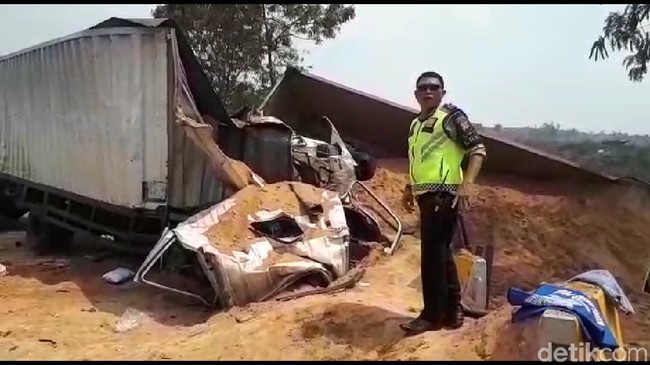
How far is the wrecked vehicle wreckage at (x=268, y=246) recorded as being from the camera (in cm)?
593

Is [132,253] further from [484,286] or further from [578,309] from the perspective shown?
[578,309]

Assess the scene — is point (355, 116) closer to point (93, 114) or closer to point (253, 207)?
point (93, 114)

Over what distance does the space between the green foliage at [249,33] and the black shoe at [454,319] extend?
14.4 m

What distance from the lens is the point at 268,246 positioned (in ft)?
20.4

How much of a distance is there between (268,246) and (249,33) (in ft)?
43.8

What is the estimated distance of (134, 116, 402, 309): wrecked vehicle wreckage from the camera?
19.5 feet

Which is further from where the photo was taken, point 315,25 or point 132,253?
point 315,25

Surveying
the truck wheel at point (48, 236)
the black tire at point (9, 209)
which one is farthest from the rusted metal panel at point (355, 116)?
the black tire at point (9, 209)

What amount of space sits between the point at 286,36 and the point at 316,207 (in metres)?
13.2

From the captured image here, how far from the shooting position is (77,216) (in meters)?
8.68

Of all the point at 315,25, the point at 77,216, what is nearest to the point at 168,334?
the point at 77,216

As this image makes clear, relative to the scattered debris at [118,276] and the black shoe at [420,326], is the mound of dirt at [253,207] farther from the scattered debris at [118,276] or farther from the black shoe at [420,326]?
the black shoe at [420,326]

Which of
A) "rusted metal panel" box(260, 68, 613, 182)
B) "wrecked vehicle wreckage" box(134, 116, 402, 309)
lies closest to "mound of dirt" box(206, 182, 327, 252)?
"wrecked vehicle wreckage" box(134, 116, 402, 309)

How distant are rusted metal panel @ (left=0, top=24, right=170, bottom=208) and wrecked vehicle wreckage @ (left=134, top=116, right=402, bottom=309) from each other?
1474mm
